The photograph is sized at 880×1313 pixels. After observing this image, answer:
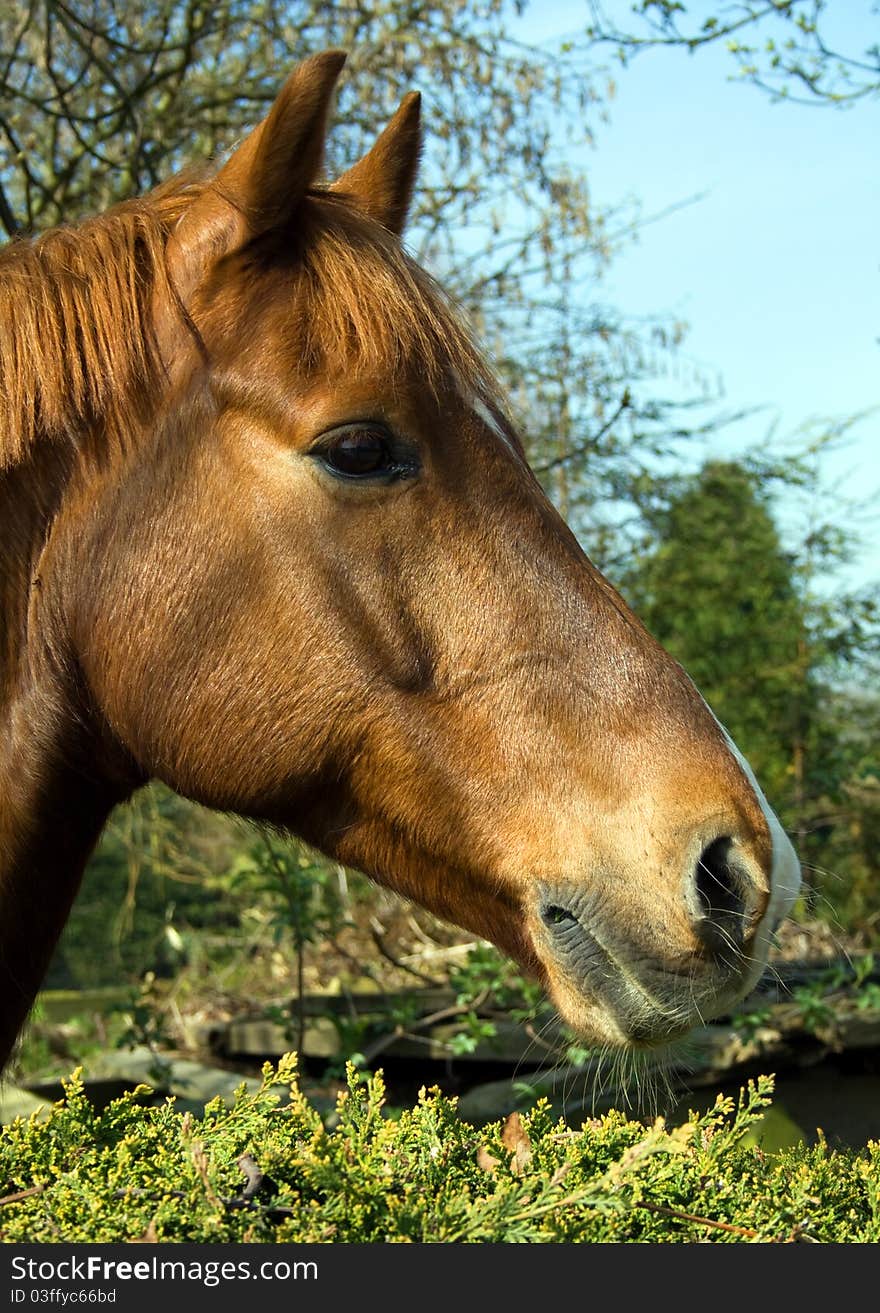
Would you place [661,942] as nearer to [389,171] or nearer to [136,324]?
[136,324]

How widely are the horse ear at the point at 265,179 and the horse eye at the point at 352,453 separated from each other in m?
0.46

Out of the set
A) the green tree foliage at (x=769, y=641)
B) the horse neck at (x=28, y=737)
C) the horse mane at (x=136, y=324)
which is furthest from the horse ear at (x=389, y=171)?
the green tree foliage at (x=769, y=641)

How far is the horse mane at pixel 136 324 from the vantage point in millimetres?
2143

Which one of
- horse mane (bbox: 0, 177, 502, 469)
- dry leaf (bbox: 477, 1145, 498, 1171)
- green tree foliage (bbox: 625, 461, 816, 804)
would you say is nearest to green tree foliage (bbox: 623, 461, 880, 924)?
green tree foliage (bbox: 625, 461, 816, 804)

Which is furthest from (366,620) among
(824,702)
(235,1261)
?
(824,702)

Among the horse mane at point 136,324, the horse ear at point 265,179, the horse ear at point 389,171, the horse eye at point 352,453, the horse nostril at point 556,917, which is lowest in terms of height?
the horse nostril at point 556,917

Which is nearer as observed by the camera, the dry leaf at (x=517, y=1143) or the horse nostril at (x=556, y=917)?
the dry leaf at (x=517, y=1143)

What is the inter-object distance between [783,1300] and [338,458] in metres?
1.46

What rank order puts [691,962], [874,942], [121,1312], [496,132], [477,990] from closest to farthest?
[121,1312], [691,962], [477,990], [496,132], [874,942]

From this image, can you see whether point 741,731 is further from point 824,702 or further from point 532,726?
point 532,726

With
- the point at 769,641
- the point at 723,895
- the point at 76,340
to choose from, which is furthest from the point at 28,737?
the point at 769,641

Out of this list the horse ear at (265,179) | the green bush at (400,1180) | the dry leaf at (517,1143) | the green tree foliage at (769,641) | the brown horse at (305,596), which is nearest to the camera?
the green bush at (400,1180)

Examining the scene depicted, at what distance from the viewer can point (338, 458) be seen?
6.85 ft

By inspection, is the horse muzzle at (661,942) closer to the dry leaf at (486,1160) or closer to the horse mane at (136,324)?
the dry leaf at (486,1160)
